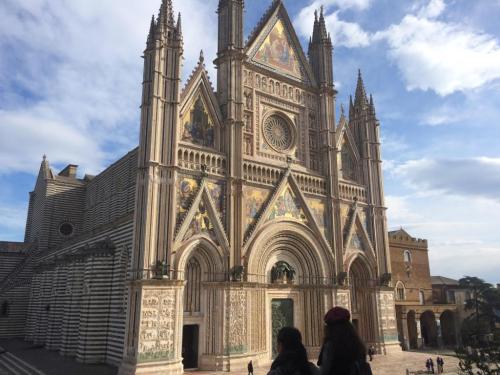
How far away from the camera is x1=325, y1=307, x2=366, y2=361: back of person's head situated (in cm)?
356

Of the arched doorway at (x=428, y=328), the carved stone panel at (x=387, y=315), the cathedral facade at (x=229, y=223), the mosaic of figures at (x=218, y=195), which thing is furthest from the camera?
the arched doorway at (x=428, y=328)

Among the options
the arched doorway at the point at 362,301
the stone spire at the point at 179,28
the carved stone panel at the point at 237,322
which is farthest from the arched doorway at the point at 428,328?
the stone spire at the point at 179,28

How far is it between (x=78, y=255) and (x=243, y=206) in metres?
10.2

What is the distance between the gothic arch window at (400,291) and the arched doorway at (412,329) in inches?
83.2

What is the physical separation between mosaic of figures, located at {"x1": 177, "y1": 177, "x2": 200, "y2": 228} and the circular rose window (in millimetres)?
6985

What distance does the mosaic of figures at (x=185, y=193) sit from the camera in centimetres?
2270

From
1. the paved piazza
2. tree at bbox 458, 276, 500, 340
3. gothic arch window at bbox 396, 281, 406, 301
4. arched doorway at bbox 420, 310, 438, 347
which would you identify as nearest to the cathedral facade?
the paved piazza

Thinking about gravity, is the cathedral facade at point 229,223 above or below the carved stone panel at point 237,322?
above

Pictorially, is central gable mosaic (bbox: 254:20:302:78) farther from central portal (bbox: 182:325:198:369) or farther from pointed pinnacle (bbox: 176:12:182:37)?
central portal (bbox: 182:325:198:369)

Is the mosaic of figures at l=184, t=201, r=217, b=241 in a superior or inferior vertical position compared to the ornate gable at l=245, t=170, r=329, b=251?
inferior

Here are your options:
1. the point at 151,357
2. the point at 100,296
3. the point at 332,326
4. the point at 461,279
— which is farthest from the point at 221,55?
the point at 461,279

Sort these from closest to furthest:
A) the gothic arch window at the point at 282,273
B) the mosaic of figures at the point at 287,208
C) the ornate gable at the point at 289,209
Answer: the ornate gable at the point at 289,209
the gothic arch window at the point at 282,273
the mosaic of figures at the point at 287,208

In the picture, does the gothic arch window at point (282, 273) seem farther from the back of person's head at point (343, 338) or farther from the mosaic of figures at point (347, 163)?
the back of person's head at point (343, 338)

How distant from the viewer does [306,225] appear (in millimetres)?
28062
